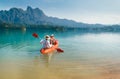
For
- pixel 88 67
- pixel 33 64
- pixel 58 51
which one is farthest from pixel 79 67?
pixel 58 51

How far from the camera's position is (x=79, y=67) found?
18188 mm

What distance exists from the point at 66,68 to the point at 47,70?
1523 millimetres

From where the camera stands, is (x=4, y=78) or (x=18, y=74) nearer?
(x=4, y=78)

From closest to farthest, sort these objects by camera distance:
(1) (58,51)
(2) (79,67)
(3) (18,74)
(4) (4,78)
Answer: (4) (4,78) → (3) (18,74) → (2) (79,67) → (1) (58,51)

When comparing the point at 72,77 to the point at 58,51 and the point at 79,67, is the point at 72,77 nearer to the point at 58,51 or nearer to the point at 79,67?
the point at 79,67

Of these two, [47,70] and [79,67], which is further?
[79,67]

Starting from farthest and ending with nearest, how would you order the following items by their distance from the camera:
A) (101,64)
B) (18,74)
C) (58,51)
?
(58,51), (101,64), (18,74)

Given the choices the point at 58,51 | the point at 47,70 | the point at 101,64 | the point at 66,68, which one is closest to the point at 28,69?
the point at 47,70

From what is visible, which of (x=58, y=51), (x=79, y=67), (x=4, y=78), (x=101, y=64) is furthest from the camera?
(x=58, y=51)

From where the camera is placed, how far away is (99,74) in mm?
15906

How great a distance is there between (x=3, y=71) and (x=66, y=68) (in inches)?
177

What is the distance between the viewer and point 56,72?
53.1 feet

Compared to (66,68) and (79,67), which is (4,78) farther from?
(79,67)

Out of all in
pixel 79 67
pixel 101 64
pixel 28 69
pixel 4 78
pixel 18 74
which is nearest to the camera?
pixel 4 78
